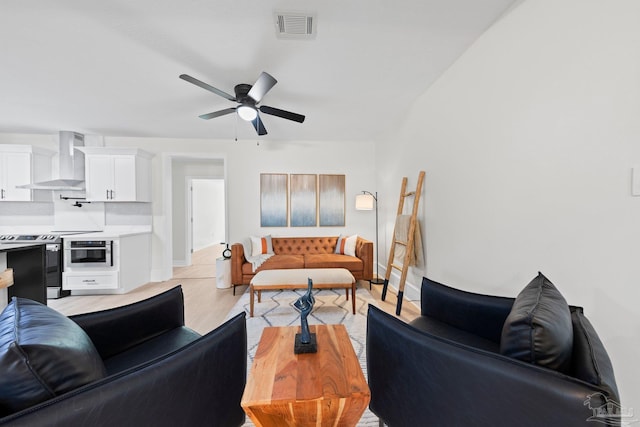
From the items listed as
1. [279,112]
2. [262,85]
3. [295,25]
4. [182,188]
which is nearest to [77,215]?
[182,188]

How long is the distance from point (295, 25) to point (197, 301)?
11.0ft

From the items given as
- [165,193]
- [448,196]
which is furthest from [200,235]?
[448,196]

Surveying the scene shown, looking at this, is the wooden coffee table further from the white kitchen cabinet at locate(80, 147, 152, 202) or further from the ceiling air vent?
the white kitchen cabinet at locate(80, 147, 152, 202)

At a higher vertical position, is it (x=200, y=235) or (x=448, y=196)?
(x=448, y=196)

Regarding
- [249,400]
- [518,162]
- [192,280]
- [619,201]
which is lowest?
[192,280]

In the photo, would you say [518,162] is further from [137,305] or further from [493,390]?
[137,305]

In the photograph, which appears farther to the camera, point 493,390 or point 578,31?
point 578,31

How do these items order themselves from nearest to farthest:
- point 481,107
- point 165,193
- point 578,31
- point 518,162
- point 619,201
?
point 619,201, point 578,31, point 518,162, point 481,107, point 165,193

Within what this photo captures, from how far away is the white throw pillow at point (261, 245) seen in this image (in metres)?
4.04

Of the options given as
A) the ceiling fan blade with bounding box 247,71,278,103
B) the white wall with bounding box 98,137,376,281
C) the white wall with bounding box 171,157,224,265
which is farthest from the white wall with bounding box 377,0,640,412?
the white wall with bounding box 171,157,224,265

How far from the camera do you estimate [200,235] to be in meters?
7.59

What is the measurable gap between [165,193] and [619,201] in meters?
5.37

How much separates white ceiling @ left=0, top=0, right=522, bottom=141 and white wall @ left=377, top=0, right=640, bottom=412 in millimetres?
424

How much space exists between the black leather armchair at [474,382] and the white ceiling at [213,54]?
2.00 m
